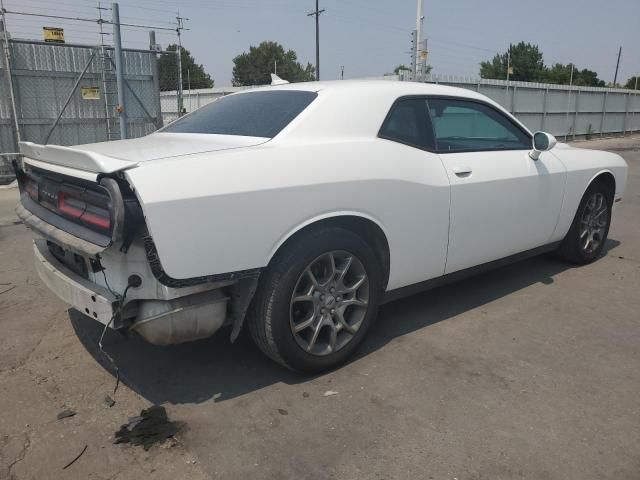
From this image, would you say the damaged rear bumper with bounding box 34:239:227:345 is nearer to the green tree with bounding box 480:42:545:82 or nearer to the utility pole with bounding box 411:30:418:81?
the utility pole with bounding box 411:30:418:81

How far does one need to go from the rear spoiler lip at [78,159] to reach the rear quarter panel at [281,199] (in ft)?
0.36

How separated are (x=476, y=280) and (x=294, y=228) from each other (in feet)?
8.40

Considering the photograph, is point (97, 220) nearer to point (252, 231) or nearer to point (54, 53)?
point (252, 231)

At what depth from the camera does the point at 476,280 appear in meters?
4.82

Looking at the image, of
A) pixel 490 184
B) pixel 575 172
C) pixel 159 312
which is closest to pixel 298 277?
pixel 159 312

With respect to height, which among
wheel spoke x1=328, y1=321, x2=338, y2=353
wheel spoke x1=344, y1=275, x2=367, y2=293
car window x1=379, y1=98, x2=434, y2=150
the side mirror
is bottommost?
wheel spoke x1=328, y1=321, x2=338, y2=353

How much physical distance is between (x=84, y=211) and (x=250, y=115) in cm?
118

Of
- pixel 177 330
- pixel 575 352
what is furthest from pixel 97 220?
pixel 575 352

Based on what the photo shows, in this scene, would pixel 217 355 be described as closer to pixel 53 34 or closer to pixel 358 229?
pixel 358 229

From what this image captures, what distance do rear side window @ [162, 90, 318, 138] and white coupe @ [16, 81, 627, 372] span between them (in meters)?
0.01


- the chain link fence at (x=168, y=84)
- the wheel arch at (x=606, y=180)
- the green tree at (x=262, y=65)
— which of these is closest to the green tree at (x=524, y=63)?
the green tree at (x=262, y=65)

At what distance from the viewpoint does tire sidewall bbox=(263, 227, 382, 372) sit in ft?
9.20

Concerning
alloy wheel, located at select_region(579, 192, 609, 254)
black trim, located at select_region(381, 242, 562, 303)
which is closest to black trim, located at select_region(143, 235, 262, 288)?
black trim, located at select_region(381, 242, 562, 303)

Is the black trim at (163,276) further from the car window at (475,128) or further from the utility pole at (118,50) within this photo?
the utility pole at (118,50)
